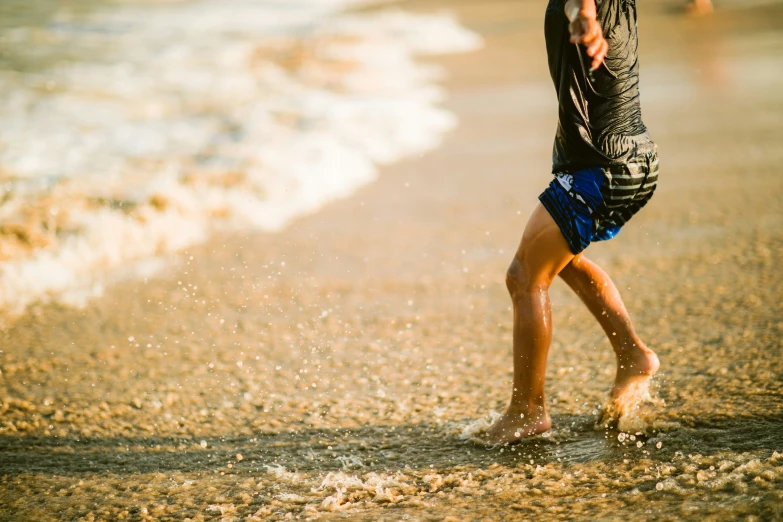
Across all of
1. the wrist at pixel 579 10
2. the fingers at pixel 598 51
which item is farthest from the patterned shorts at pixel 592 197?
the wrist at pixel 579 10

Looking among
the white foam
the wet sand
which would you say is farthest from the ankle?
the white foam

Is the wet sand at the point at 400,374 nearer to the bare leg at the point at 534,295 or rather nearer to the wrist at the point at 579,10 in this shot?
the bare leg at the point at 534,295

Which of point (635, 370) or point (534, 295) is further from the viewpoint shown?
point (635, 370)

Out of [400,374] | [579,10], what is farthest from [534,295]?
[400,374]

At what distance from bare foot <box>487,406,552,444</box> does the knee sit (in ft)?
1.51

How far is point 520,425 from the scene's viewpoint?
3.03m

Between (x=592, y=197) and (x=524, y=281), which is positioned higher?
(x=592, y=197)

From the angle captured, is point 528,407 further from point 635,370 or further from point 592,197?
point 592,197

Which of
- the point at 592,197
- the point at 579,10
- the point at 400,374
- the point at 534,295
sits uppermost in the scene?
the point at 579,10

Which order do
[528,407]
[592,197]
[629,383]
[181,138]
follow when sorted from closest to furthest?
[592,197], [528,407], [629,383], [181,138]

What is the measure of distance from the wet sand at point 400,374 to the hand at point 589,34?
1411 mm

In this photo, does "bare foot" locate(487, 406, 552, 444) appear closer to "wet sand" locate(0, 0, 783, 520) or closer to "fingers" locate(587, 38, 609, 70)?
"wet sand" locate(0, 0, 783, 520)

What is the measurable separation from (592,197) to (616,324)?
61cm

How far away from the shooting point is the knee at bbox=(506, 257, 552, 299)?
2.92 meters
